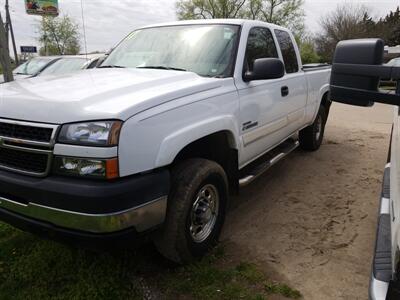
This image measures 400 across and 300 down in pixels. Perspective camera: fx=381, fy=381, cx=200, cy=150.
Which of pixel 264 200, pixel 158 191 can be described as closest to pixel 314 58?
pixel 264 200

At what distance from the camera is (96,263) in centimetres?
297

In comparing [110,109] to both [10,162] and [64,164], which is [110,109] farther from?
[10,162]

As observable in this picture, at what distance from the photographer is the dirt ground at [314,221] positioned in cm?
296

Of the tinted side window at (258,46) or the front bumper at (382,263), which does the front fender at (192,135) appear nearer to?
the tinted side window at (258,46)

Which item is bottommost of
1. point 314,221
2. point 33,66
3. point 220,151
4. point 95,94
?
point 314,221

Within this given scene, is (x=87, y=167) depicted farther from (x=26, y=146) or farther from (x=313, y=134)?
(x=313, y=134)

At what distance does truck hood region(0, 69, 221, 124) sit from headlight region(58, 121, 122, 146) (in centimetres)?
4

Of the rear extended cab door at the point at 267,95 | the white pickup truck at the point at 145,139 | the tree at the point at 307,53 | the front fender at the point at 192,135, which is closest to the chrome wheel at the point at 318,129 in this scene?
the rear extended cab door at the point at 267,95

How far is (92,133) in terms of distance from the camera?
2.22 metres

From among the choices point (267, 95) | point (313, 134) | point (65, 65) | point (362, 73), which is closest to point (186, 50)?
point (267, 95)

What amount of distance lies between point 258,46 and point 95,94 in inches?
83.9

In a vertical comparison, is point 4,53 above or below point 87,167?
above

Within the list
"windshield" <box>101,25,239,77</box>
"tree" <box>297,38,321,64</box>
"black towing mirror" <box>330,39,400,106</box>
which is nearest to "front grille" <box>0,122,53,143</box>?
"windshield" <box>101,25,239,77</box>

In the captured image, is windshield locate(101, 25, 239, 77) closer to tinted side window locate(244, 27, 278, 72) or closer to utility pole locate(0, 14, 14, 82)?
tinted side window locate(244, 27, 278, 72)
